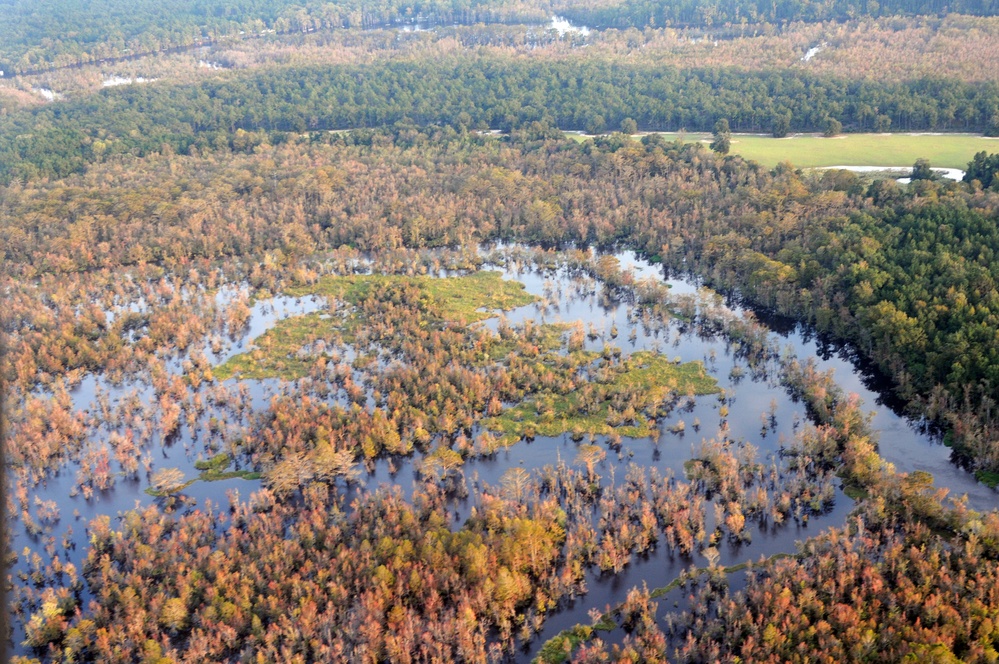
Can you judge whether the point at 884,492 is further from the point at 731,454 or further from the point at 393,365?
the point at 393,365

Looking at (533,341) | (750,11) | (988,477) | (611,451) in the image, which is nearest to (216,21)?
(750,11)

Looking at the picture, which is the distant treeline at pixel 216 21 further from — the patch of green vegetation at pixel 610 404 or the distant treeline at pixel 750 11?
the patch of green vegetation at pixel 610 404

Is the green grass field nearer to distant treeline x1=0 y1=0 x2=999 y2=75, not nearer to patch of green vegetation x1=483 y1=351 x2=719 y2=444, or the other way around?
patch of green vegetation x1=483 y1=351 x2=719 y2=444

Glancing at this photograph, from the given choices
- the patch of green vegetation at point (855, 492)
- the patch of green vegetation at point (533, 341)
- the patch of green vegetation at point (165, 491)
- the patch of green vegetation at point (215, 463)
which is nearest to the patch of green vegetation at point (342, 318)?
the patch of green vegetation at point (533, 341)

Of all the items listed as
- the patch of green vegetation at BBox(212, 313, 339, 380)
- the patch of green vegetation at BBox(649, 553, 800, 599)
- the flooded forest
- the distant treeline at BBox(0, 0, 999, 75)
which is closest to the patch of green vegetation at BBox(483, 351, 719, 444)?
the flooded forest

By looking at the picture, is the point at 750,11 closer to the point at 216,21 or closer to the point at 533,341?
the point at 216,21

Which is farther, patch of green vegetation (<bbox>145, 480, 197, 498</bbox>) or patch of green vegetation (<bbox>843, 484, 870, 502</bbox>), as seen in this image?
patch of green vegetation (<bbox>145, 480, 197, 498</bbox>)

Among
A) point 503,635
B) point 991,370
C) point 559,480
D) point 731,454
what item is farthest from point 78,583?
point 991,370
